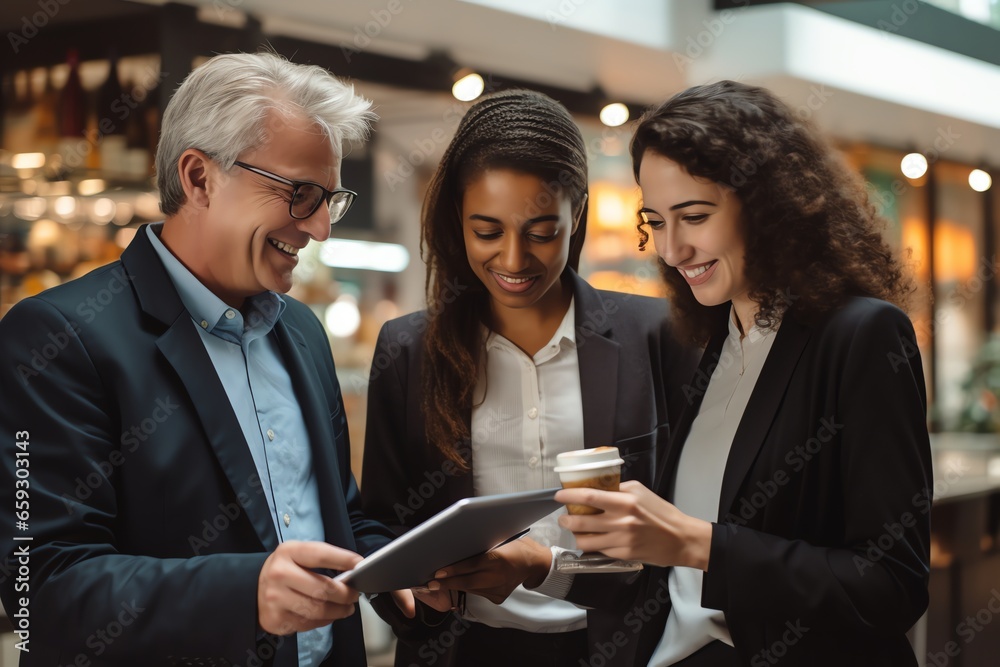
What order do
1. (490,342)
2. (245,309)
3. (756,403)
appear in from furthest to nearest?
(490,342) < (245,309) < (756,403)

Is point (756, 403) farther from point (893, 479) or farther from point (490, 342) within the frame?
point (490, 342)

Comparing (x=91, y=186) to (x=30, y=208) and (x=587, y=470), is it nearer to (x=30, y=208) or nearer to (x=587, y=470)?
(x=30, y=208)

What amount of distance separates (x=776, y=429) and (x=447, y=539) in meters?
0.63

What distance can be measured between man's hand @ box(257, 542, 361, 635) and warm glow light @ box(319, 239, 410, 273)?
14.3 ft

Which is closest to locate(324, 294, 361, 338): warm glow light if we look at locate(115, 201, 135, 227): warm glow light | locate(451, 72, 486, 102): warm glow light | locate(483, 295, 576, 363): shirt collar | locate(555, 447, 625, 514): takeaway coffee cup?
locate(451, 72, 486, 102): warm glow light

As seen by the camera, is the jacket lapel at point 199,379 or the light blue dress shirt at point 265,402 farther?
the light blue dress shirt at point 265,402

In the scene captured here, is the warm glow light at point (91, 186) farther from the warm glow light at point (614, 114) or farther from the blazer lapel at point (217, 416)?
the warm glow light at point (614, 114)

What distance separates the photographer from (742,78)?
6066 mm

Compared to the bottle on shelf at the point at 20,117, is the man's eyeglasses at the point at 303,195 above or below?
below

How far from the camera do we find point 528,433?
2.20 m

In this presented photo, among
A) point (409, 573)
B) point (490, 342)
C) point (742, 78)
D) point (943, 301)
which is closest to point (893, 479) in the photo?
point (409, 573)

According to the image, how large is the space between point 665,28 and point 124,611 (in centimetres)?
489

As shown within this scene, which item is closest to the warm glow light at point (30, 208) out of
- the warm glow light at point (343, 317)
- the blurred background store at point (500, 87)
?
the blurred background store at point (500, 87)

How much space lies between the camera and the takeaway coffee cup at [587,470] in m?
1.59
